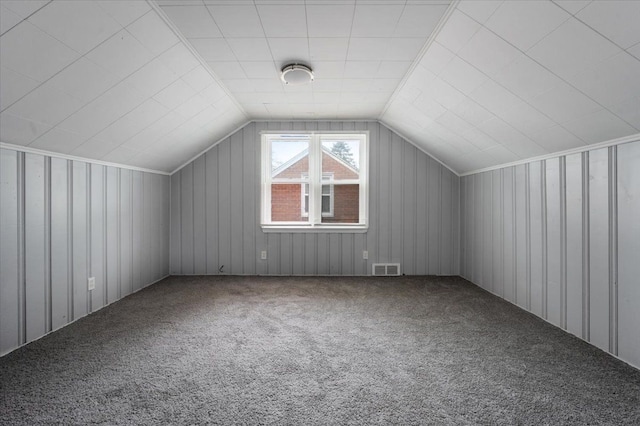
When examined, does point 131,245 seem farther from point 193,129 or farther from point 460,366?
point 460,366

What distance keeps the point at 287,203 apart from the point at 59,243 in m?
2.67

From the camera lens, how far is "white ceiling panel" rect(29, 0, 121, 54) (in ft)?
4.95

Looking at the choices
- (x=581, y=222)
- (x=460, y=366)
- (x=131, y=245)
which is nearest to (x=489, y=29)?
(x=581, y=222)

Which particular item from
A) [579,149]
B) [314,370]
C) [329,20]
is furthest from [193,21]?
[579,149]

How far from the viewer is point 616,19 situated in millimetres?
1375

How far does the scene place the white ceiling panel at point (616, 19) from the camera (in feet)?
4.32

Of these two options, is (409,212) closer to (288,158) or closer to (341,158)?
(341,158)

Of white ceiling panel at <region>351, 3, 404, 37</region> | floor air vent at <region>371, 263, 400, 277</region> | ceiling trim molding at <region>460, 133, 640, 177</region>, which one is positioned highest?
white ceiling panel at <region>351, 3, 404, 37</region>

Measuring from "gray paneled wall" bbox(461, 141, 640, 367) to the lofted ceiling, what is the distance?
25 cm

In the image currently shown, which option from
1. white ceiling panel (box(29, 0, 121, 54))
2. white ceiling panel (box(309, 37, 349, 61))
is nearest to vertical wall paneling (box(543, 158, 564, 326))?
white ceiling panel (box(309, 37, 349, 61))

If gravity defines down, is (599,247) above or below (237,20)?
below

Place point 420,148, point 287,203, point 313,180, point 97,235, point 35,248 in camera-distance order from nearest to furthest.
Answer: point 35,248 → point 97,235 → point 420,148 → point 313,180 → point 287,203

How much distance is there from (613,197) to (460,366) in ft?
5.19

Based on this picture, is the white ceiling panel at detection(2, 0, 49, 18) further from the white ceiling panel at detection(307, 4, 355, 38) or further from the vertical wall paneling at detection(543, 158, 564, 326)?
the vertical wall paneling at detection(543, 158, 564, 326)
